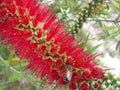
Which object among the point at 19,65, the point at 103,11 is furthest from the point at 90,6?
the point at 19,65

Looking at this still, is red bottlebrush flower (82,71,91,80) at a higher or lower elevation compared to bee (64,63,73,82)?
lower

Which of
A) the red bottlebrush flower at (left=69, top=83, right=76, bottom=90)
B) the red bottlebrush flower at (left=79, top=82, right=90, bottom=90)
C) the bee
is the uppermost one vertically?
the bee

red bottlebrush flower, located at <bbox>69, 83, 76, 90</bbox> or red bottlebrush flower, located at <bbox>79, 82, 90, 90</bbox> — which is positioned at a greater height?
red bottlebrush flower, located at <bbox>79, 82, 90, 90</bbox>

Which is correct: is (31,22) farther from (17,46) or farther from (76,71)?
(76,71)

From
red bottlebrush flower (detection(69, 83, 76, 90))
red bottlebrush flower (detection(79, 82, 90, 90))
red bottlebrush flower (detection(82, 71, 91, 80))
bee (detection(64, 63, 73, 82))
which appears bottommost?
red bottlebrush flower (detection(69, 83, 76, 90))

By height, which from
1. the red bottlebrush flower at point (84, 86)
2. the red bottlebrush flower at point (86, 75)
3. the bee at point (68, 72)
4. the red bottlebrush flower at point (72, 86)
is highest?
the bee at point (68, 72)

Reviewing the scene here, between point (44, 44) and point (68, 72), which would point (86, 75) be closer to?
point (68, 72)

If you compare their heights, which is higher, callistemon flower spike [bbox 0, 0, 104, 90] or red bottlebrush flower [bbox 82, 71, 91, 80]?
callistemon flower spike [bbox 0, 0, 104, 90]

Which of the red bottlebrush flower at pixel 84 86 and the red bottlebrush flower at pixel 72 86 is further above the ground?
the red bottlebrush flower at pixel 84 86
